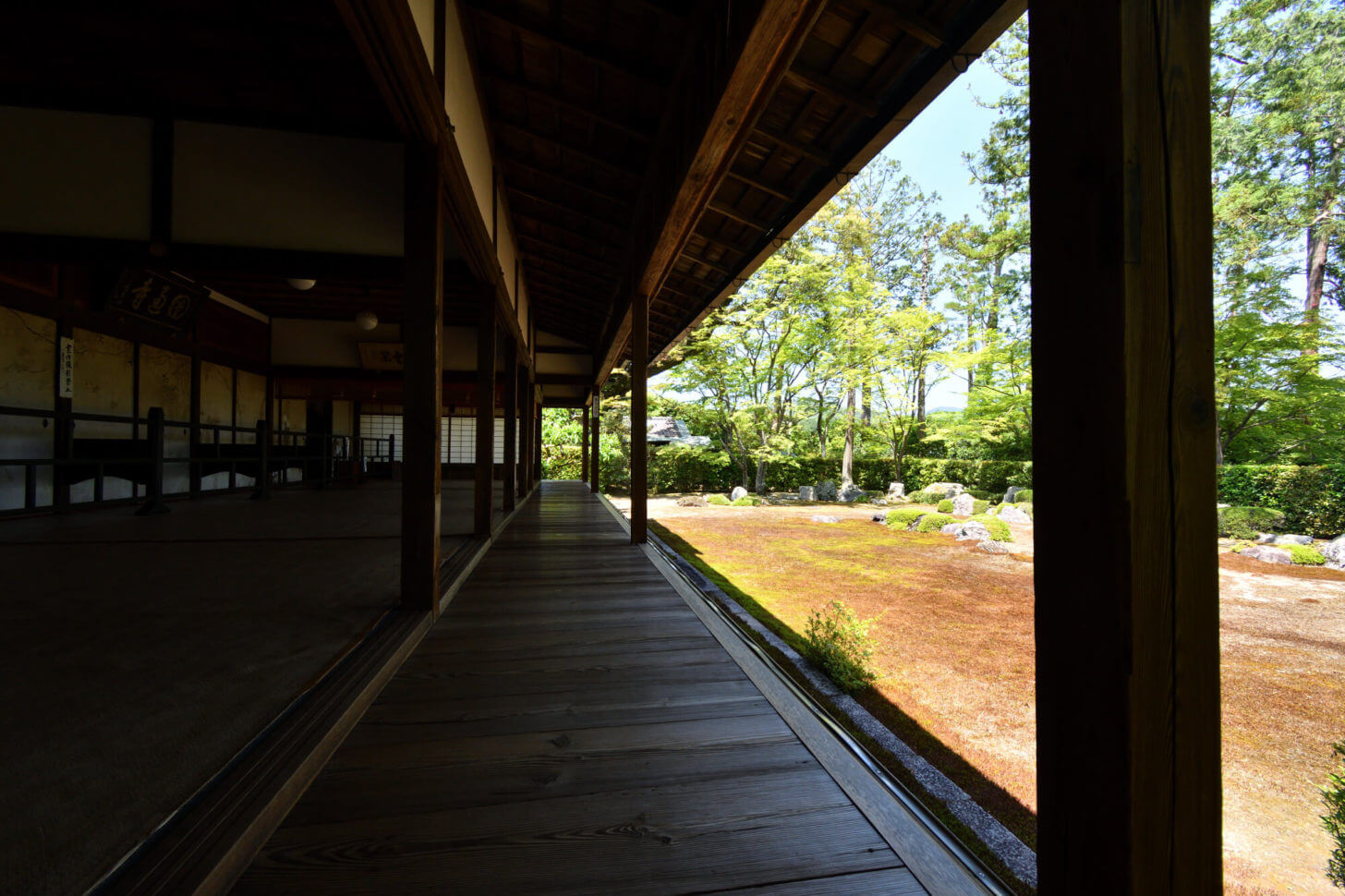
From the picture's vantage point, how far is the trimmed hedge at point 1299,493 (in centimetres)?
832

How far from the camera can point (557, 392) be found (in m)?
12.5

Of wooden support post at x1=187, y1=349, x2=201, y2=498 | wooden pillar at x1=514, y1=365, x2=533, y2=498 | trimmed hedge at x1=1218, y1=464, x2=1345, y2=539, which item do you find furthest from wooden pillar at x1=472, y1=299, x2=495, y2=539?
trimmed hedge at x1=1218, y1=464, x2=1345, y2=539

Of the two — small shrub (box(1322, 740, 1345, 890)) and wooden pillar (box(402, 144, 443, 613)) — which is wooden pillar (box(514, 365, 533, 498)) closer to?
wooden pillar (box(402, 144, 443, 613))

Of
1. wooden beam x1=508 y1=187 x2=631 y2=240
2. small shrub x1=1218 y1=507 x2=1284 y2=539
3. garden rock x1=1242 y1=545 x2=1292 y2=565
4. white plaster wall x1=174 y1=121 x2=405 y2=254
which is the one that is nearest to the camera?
white plaster wall x1=174 y1=121 x2=405 y2=254

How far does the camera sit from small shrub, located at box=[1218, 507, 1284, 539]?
8.23m

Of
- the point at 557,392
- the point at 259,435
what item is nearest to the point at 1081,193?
the point at 259,435

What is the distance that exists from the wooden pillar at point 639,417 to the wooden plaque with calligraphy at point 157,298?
5.11 metres

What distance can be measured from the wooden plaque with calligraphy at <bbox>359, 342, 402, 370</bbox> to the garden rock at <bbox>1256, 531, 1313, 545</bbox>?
12573 mm

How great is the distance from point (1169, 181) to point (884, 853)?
120 cm

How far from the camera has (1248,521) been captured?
8.37 metres

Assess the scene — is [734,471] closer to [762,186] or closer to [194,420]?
[194,420]

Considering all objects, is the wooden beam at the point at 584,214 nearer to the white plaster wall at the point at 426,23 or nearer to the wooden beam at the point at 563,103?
the wooden beam at the point at 563,103

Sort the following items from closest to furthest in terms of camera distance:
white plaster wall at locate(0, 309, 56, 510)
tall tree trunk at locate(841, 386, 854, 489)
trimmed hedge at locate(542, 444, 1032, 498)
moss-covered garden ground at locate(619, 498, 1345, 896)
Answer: moss-covered garden ground at locate(619, 498, 1345, 896), white plaster wall at locate(0, 309, 56, 510), tall tree trunk at locate(841, 386, 854, 489), trimmed hedge at locate(542, 444, 1032, 498)

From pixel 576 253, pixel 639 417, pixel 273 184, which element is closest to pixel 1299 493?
pixel 639 417
